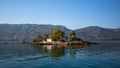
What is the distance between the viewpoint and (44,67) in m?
48.1

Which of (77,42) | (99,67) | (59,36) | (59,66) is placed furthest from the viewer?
(59,36)

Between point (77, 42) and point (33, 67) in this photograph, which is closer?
point (33, 67)

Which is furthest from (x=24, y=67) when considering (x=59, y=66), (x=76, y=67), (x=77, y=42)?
(x=77, y=42)

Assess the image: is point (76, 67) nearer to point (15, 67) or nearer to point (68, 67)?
point (68, 67)

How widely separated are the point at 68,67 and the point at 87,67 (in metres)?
5.48

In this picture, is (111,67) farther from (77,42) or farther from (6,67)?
(77,42)

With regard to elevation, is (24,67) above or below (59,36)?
below

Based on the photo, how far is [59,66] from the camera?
163 feet

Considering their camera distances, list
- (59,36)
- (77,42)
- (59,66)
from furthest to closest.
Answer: (59,36), (77,42), (59,66)

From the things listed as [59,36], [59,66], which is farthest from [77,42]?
[59,66]

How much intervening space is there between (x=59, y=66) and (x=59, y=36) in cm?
15019

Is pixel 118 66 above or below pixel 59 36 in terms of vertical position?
below

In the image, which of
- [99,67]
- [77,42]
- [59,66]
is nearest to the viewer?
[99,67]

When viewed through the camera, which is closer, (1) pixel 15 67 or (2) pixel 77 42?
(1) pixel 15 67
